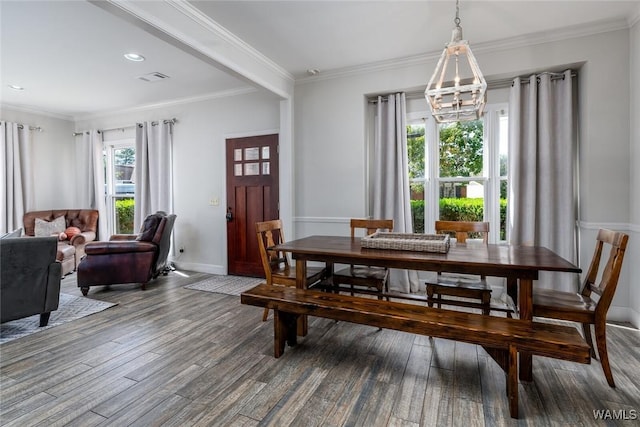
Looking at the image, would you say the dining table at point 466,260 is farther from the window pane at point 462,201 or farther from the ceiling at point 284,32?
the ceiling at point 284,32

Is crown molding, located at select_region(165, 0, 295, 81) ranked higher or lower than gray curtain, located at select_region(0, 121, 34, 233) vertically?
higher

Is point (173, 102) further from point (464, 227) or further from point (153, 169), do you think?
point (464, 227)

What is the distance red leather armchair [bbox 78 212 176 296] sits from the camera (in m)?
3.80

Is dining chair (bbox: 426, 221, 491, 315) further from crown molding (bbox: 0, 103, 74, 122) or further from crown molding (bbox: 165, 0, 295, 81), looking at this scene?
crown molding (bbox: 0, 103, 74, 122)

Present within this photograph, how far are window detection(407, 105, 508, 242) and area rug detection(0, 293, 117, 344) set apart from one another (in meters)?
3.79

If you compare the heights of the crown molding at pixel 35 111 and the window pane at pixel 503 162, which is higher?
the crown molding at pixel 35 111

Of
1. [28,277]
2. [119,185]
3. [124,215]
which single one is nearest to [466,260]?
[28,277]

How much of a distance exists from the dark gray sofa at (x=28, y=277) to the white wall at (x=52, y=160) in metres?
3.83

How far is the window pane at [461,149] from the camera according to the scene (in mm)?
3680

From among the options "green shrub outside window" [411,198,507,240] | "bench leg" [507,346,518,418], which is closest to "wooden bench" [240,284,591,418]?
"bench leg" [507,346,518,418]

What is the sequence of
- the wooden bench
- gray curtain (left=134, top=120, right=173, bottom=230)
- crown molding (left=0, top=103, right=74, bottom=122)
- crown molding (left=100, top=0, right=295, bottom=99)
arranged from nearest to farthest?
the wooden bench, crown molding (left=100, top=0, right=295, bottom=99), gray curtain (left=134, top=120, right=173, bottom=230), crown molding (left=0, top=103, right=74, bottom=122)

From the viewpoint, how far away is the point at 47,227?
17.1ft

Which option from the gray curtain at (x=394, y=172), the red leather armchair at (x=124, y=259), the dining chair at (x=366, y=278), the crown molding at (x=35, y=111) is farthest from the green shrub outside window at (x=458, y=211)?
the crown molding at (x=35, y=111)

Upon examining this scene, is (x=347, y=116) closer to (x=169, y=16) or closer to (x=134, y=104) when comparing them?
(x=169, y=16)
